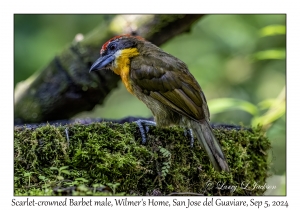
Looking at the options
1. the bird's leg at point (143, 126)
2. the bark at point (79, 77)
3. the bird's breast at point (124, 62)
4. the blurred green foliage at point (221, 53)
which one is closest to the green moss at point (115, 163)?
the bird's leg at point (143, 126)

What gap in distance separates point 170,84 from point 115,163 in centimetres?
109

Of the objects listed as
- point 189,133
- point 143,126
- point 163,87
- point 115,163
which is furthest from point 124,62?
point 115,163

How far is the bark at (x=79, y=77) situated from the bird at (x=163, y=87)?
0.76m

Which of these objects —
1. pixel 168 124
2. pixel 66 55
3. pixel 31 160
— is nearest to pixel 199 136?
pixel 168 124

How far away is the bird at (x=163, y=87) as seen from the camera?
4.03m

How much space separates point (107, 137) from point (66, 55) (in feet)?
7.31

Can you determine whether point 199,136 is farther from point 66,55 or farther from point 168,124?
point 66,55

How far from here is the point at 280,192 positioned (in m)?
4.89

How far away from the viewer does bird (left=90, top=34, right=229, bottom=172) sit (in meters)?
4.03

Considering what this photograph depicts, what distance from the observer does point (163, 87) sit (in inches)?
171

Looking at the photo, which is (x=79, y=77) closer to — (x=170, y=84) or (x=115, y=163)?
(x=170, y=84)

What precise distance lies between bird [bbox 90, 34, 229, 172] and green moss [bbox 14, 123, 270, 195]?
0.16 metres

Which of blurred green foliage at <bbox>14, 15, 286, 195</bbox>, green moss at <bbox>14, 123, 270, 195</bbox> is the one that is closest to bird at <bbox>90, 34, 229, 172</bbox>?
green moss at <bbox>14, 123, 270, 195</bbox>

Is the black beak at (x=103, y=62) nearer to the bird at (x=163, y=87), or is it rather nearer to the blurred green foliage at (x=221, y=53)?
the bird at (x=163, y=87)
